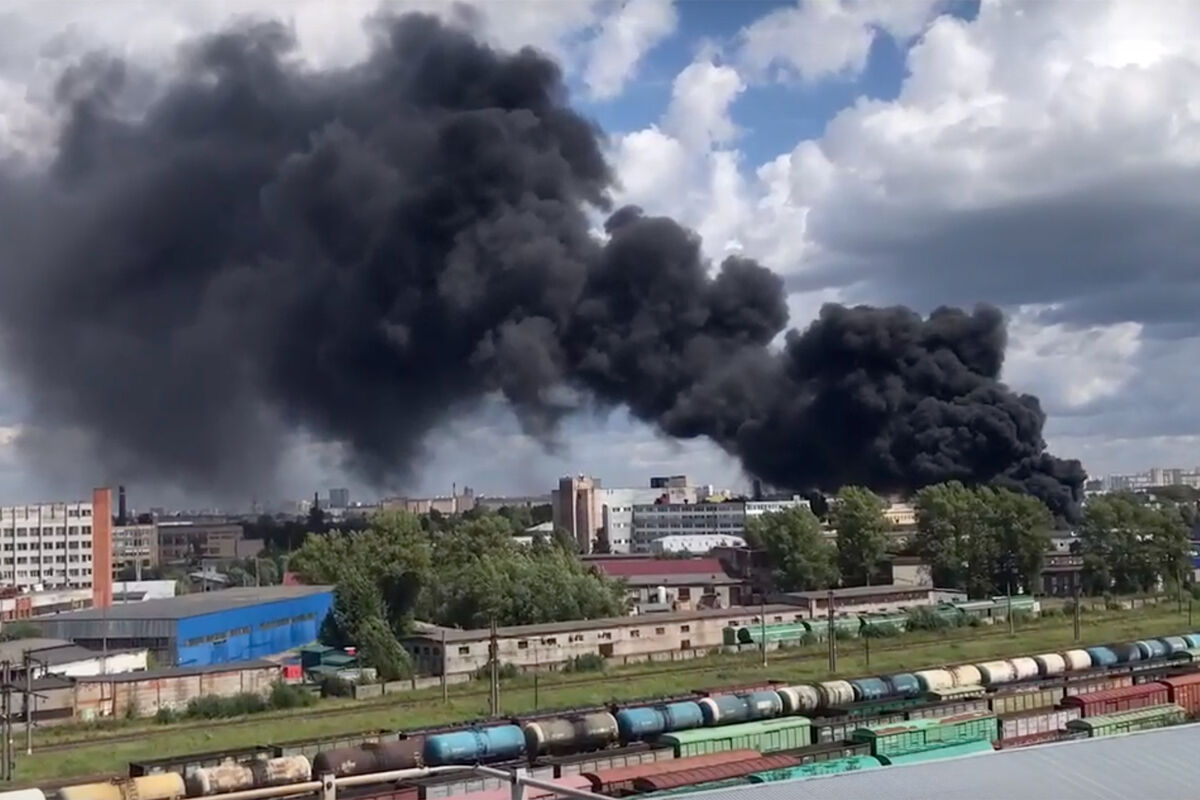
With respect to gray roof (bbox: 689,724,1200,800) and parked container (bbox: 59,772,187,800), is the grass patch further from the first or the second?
gray roof (bbox: 689,724,1200,800)

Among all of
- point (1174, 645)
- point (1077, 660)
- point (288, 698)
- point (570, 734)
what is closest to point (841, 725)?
point (570, 734)

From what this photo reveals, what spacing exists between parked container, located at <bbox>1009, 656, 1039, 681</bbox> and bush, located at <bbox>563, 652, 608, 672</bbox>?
12568 millimetres

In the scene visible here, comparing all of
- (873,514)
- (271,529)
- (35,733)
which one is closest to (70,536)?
(271,529)

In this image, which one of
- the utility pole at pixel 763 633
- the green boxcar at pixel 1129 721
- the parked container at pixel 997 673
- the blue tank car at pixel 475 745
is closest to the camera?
the blue tank car at pixel 475 745

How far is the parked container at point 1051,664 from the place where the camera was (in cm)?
2936

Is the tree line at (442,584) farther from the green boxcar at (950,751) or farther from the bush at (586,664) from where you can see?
the green boxcar at (950,751)

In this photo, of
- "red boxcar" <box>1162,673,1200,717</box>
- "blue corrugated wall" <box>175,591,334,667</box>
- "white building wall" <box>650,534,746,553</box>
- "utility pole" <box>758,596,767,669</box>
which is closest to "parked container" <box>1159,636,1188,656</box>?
"red boxcar" <box>1162,673,1200,717</box>

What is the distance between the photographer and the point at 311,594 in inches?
1849

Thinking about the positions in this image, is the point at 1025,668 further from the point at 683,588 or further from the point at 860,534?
the point at 860,534

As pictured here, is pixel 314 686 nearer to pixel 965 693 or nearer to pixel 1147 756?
pixel 965 693

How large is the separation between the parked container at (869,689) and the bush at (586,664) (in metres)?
12.0

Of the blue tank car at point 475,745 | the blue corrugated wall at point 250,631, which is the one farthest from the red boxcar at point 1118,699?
the blue corrugated wall at point 250,631

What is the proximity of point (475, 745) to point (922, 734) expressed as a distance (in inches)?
292

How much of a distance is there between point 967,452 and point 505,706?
1741 inches
